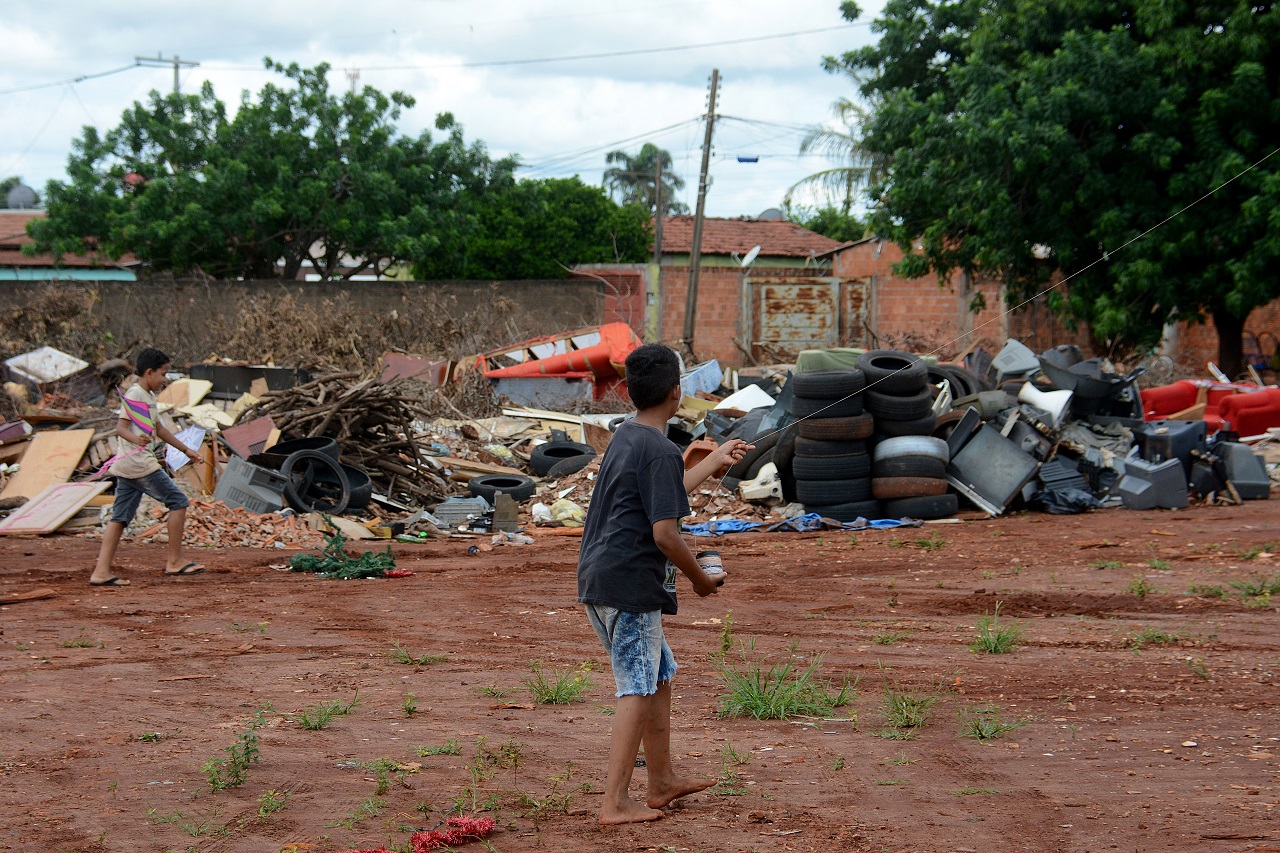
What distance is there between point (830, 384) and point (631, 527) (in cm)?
842

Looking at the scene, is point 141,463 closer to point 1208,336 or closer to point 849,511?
point 849,511

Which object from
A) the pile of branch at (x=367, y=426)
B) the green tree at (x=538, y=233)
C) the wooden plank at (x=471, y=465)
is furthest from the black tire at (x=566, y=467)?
the green tree at (x=538, y=233)

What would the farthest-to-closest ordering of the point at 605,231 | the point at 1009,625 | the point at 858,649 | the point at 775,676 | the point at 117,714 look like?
the point at 605,231, the point at 1009,625, the point at 858,649, the point at 775,676, the point at 117,714

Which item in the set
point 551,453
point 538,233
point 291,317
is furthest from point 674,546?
point 538,233

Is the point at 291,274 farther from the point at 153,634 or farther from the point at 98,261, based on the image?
the point at 153,634

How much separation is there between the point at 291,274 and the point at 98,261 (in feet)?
16.9

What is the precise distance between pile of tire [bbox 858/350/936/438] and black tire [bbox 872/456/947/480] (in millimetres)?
286

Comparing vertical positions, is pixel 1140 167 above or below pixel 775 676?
above

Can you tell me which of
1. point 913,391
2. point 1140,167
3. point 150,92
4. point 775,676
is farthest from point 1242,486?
point 150,92

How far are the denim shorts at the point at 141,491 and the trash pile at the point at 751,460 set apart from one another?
1015 millimetres

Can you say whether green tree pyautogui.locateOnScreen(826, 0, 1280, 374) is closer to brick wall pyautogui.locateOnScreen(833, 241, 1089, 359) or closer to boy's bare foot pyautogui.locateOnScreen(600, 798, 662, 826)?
brick wall pyautogui.locateOnScreen(833, 241, 1089, 359)

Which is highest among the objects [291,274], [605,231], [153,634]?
[605,231]

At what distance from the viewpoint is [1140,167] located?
700 inches

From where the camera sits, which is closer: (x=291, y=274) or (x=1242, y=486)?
(x=1242, y=486)
